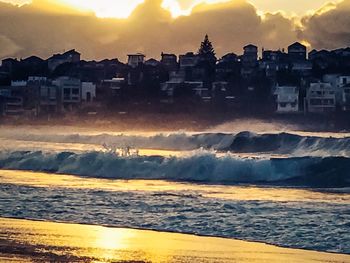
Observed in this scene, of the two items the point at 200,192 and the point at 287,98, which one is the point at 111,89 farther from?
the point at 200,192

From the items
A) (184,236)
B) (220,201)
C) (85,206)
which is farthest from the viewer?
(220,201)

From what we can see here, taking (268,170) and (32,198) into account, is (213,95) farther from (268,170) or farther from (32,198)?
(32,198)

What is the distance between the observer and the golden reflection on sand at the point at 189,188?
1838 cm

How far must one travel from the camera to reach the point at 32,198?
56.6 feet

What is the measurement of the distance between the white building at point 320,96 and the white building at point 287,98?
3.64 ft

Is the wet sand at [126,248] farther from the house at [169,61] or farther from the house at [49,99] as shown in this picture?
the house at [169,61]

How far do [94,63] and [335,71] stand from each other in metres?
25.7

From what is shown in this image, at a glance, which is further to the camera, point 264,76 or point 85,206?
point 264,76

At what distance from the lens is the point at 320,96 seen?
2778 inches

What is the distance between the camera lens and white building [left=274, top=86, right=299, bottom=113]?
6988cm

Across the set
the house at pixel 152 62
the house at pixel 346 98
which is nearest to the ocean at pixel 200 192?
the house at pixel 346 98

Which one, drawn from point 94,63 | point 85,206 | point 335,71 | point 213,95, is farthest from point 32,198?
point 94,63

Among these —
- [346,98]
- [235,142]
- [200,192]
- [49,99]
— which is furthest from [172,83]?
[200,192]

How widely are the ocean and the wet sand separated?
500 millimetres
